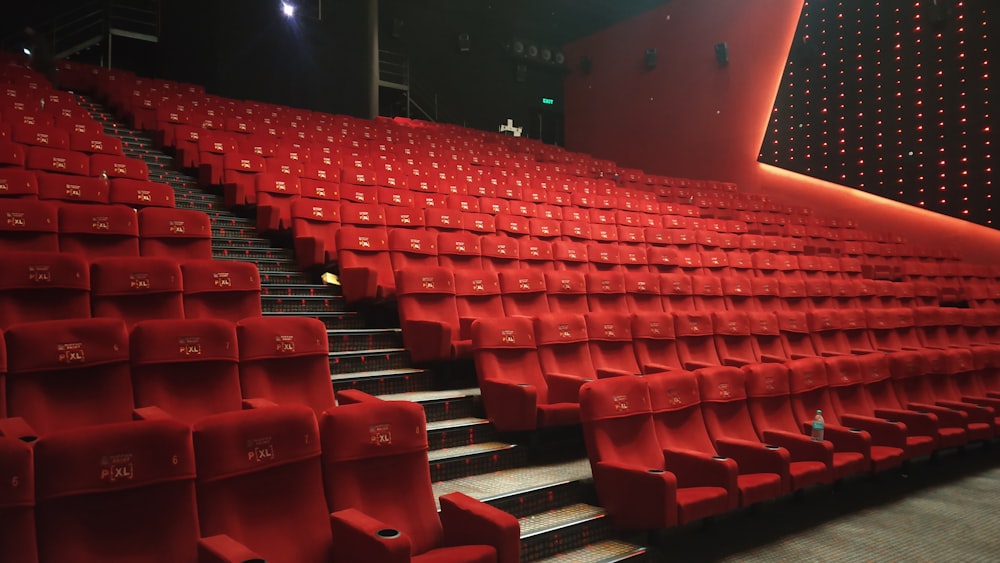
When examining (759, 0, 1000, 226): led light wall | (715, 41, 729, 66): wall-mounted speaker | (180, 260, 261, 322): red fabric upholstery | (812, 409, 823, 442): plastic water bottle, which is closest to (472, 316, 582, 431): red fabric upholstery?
(180, 260, 261, 322): red fabric upholstery

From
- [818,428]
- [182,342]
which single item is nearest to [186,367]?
[182,342]

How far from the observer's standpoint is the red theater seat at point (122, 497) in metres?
0.79

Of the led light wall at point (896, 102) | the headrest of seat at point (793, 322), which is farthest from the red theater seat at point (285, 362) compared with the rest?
the led light wall at point (896, 102)

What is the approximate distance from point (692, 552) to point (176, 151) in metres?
3.10

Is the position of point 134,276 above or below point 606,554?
above

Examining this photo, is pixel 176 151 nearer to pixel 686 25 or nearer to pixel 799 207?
pixel 799 207

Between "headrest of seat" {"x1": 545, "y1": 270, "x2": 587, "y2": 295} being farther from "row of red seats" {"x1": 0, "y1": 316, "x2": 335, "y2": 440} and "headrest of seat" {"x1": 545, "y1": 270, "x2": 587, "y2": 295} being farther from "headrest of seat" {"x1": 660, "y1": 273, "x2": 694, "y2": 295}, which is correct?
"row of red seats" {"x1": 0, "y1": 316, "x2": 335, "y2": 440}

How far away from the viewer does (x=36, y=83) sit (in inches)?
149

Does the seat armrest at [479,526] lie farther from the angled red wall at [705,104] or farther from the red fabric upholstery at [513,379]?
the angled red wall at [705,104]

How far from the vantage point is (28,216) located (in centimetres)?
175

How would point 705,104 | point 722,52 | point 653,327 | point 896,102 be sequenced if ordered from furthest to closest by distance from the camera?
point 705,104 → point 722,52 → point 896,102 → point 653,327

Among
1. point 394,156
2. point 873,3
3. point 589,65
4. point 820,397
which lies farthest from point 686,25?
point 820,397

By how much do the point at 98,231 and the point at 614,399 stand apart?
148 cm

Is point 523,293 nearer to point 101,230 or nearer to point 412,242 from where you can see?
point 412,242
